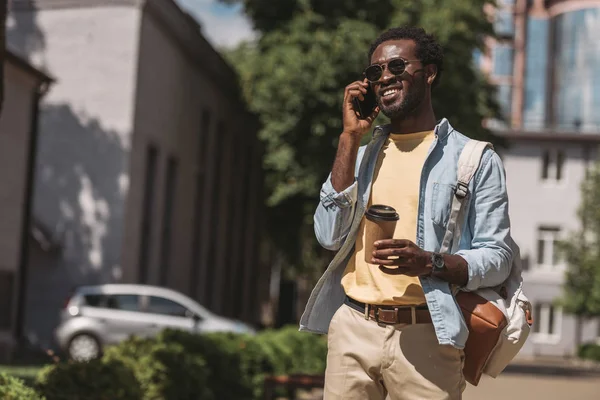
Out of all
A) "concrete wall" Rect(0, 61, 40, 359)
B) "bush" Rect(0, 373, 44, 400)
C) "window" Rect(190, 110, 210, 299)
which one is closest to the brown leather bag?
"bush" Rect(0, 373, 44, 400)

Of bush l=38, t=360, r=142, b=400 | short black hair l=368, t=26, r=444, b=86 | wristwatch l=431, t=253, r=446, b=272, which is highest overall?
short black hair l=368, t=26, r=444, b=86

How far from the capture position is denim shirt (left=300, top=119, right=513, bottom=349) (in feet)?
12.6

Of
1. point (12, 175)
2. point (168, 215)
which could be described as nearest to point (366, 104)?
point (12, 175)

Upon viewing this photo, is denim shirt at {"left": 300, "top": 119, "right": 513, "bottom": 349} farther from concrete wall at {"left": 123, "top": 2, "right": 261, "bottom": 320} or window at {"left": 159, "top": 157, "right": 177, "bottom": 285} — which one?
window at {"left": 159, "top": 157, "right": 177, "bottom": 285}

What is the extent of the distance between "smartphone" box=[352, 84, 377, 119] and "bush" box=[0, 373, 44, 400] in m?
2.96

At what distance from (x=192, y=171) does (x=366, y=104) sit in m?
28.6

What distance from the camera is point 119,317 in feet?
76.3

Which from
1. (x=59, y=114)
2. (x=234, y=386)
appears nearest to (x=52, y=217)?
(x=59, y=114)

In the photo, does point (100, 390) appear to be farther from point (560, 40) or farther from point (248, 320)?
point (560, 40)

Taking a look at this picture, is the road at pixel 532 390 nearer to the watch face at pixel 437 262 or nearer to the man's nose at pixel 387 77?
the man's nose at pixel 387 77

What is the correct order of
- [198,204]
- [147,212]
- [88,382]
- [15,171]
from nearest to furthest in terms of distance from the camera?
[88,382] < [15,171] < [147,212] < [198,204]

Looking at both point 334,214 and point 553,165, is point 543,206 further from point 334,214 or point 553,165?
point 334,214

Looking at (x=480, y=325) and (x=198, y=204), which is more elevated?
(x=198, y=204)

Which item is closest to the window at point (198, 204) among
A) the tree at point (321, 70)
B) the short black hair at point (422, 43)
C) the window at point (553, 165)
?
the tree at point (321, 70)
